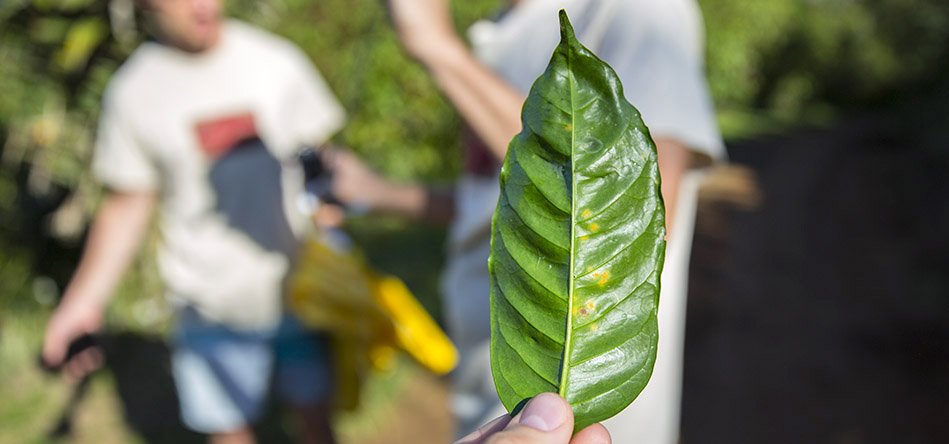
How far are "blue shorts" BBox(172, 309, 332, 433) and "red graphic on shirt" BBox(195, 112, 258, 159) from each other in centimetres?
48

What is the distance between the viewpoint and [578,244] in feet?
1.85

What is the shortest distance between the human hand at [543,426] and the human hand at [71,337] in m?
1.89

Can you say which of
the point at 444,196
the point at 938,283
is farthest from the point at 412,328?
the point at 938,283

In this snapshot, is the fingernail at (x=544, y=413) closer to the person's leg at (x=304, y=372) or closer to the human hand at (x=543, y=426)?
the human hand at (x=543, y=426)

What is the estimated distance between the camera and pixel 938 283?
6.33 m

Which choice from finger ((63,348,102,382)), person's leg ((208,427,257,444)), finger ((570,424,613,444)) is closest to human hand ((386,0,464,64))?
finger ((570,424,613,444))

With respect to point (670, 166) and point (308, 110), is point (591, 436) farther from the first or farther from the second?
point (308, 110)

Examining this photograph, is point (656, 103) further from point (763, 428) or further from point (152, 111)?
point (763, 428)

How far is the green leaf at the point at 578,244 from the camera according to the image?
0.55m

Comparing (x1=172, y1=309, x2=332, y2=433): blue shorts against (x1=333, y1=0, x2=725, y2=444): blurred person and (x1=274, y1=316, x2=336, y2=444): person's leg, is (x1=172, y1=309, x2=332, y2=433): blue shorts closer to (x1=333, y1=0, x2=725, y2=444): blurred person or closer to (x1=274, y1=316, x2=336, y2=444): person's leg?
(x1=274, y1=316, x2=336, y2=444): person's leg

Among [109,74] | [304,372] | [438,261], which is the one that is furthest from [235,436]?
[438,261]

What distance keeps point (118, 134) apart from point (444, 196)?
0.94 meters

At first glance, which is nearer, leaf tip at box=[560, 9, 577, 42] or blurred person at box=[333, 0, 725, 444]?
leaf tip at box=[560, 9, 577, 42]

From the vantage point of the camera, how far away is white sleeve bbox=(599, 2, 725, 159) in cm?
118
